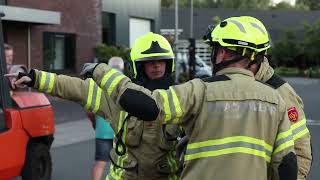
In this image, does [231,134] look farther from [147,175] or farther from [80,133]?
[80,133]

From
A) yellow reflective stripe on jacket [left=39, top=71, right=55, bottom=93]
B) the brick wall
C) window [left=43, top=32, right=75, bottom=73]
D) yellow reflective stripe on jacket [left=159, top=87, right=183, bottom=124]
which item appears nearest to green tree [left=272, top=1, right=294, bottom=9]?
the brick wall

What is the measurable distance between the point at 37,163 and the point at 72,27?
17853 millimetres

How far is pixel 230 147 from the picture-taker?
2531 mm

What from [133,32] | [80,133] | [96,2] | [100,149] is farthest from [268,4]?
[100,149]

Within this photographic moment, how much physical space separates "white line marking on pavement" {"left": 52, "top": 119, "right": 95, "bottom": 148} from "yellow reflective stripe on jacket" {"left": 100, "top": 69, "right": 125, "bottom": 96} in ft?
28.9

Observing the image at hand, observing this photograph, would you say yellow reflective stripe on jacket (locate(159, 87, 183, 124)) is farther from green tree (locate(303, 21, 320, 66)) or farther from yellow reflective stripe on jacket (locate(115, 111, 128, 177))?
green tree (locate(303, 21, 320, 66))

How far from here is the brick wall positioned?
21.0 meters

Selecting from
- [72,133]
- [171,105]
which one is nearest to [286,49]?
[72,133]

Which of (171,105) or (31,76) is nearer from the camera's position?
(171,105)

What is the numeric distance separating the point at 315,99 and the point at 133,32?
10521 mm

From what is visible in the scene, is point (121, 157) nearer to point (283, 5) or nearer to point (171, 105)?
point (171, 105)

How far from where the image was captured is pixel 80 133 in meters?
13.2

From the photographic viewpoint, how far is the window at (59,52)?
2248cm

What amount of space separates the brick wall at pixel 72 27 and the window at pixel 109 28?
5.95ft
